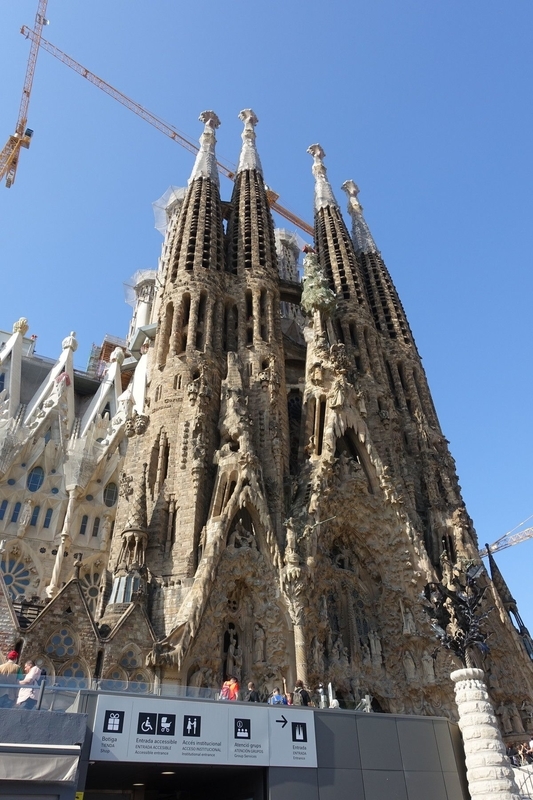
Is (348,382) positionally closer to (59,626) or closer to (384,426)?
(384,426)

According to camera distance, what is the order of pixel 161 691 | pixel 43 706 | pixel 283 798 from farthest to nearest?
pixel 161 691 → pixel 283 798 → pixel 43 706

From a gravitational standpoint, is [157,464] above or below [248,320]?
below

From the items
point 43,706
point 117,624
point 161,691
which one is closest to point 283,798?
point 161,691

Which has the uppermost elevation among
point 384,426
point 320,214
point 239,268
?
point 320,214

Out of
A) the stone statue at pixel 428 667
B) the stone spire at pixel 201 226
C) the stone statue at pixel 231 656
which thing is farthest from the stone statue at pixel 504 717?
the stone spire at pixel 201 226

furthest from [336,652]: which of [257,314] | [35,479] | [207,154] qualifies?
[207,154]

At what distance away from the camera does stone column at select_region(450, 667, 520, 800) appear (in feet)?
36.3

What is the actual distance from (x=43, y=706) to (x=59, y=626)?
697cm

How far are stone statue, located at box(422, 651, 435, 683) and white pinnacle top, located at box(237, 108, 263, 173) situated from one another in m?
30.8

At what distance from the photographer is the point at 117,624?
16641 mm

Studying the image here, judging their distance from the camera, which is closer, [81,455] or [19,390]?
[81,455]

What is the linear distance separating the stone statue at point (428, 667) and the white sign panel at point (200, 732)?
11.3 m

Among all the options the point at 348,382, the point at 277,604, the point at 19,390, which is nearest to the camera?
the point at 277,604

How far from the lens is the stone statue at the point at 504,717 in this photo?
22547mm
